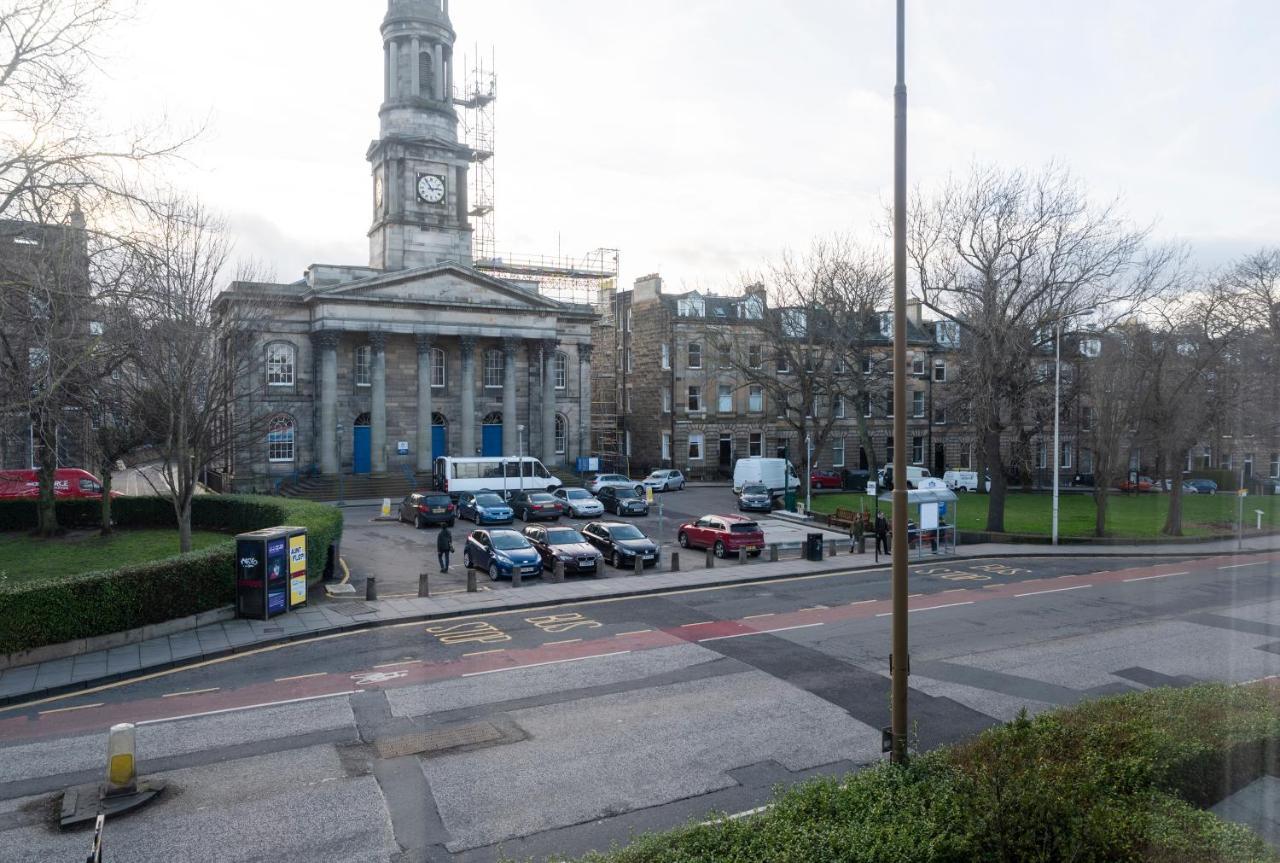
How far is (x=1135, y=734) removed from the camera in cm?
945

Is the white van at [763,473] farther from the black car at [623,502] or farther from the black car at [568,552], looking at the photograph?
the black car at [568,552]

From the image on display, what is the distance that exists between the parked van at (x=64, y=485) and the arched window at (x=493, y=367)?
24.6 meters

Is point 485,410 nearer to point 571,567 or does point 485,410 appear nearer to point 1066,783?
point 571,567

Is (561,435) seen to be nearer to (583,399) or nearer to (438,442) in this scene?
(583,399)

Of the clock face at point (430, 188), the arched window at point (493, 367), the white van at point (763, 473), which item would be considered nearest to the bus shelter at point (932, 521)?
the white van at point (763, 473)

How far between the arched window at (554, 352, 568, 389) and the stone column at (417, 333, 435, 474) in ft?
34.3

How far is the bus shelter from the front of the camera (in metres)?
31.8

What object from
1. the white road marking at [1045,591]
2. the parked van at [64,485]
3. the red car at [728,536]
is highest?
the parked van at [64,485]

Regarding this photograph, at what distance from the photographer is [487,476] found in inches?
1949

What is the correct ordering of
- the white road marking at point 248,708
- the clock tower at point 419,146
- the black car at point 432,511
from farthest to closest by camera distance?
the clock tower at point 419,146, the black car at point 432,511, the white road marking at point 248,708

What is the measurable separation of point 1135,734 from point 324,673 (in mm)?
13132

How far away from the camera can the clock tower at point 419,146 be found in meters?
57.7

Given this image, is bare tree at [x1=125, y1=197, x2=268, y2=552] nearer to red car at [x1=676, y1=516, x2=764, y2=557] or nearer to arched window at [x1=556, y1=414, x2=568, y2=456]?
red car at [x1=676, y1=516, x2=764, y2=557]

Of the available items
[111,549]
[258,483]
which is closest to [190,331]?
[111,549]
